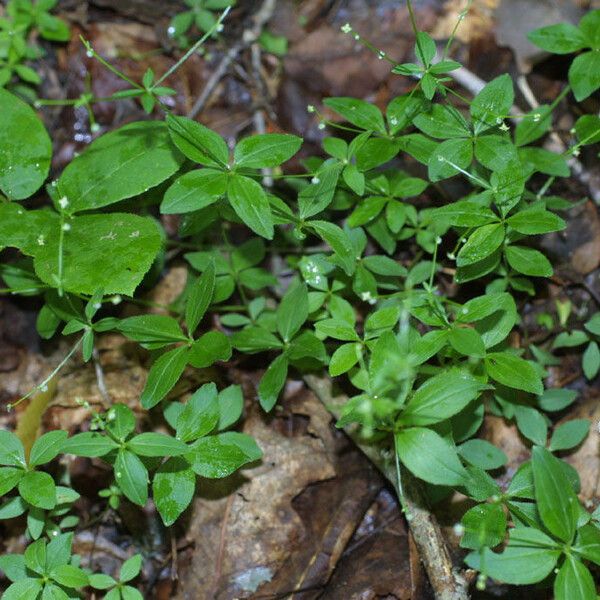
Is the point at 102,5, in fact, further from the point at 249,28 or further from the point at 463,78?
the point at 463,78

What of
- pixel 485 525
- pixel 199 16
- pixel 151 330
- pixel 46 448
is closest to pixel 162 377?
pixel 151 330

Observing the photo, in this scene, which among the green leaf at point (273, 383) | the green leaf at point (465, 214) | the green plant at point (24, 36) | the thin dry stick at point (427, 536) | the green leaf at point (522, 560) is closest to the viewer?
Answer: the green leaf at point (522, 560)

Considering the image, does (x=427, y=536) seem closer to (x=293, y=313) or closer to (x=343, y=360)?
(x=343, y=360)

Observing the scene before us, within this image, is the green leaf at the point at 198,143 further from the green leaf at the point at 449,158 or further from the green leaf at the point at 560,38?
the green leaf at the point at 560,38

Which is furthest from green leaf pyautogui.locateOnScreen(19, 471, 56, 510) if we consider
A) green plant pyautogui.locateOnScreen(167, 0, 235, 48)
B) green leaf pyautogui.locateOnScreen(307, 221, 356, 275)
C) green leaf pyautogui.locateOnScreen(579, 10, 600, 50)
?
green leaf pyautogui.locateOnScreen(579, 10, 600, 50)

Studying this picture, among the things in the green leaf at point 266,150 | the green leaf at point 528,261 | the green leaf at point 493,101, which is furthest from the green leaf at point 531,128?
the green leaf at point 266,150
